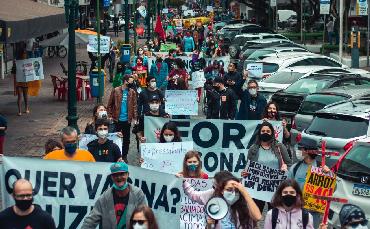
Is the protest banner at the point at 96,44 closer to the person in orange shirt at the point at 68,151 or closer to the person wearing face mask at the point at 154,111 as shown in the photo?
the person wearing face mask at the point at 154,111

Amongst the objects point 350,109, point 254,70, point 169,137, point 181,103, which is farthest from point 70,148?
point 254,70

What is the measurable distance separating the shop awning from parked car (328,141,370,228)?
11.2 m

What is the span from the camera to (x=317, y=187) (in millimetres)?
9578

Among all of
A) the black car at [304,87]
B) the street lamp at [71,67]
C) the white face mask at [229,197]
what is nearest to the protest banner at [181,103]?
the street lamp at [71,67]

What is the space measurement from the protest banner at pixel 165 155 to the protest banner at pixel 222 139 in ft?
3.69

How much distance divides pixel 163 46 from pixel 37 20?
12530 mm

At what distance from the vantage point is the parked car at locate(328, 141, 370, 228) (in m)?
10.5

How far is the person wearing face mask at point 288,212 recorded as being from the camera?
8156mm

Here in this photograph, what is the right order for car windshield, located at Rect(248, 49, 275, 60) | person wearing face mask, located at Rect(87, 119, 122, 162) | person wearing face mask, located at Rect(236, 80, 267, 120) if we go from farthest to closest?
car windshield, located at Rect(248, 49, 275, 60), person wearing face mask, located at Rect(236, 80, 267, 120), person wearing face mask, located at Rect(87, 119, 122, 162)

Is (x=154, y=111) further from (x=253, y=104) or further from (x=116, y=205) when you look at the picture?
(x=116, y=205)

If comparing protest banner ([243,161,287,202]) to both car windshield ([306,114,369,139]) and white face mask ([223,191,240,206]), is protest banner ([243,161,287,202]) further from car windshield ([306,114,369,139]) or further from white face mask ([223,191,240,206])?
car windshield ([306,114,369,139])

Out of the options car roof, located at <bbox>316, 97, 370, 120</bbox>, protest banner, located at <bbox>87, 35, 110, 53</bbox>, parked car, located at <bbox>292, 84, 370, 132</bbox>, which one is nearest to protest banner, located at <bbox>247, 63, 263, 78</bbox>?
protest banner, located at <bbox>87, 35, 110, 53</bbox>

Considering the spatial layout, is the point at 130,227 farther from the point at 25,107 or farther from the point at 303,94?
the point at 25,107

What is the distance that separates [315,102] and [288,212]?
31.7 ft
